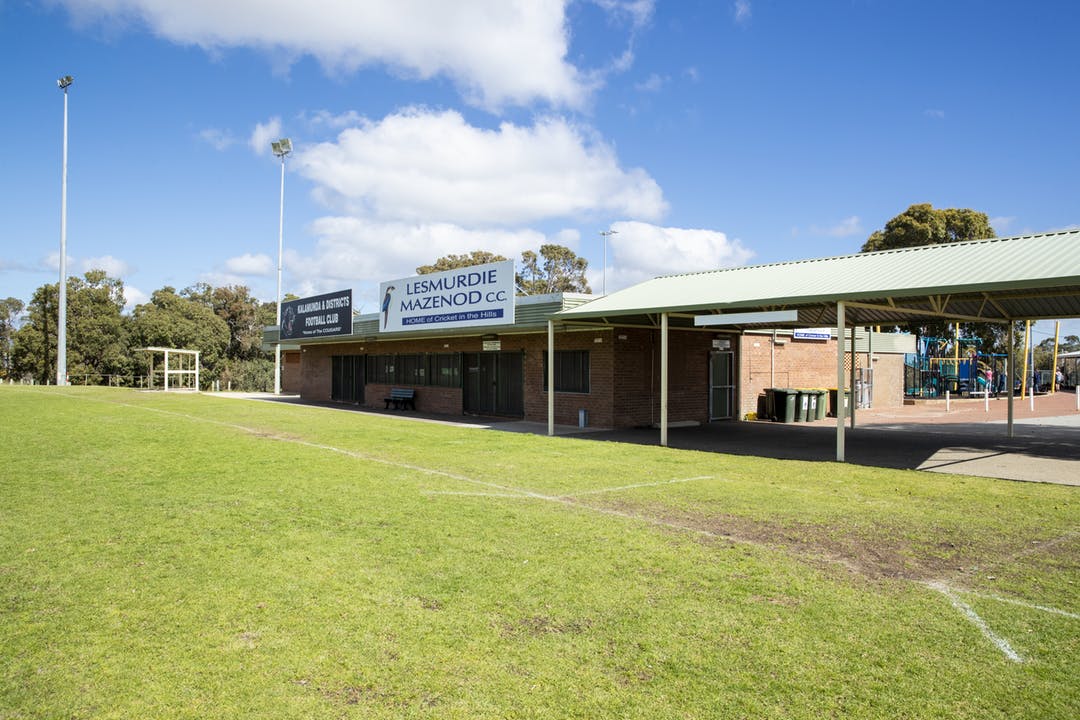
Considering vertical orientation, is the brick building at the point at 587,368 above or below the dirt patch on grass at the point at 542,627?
above

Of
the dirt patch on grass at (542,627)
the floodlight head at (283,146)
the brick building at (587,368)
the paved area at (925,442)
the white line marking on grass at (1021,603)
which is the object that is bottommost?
the dirt patch on grass at (542,627)

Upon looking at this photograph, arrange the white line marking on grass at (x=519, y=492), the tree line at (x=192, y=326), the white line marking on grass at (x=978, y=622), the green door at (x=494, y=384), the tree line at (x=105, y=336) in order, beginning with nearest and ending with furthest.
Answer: the white line marking on grass at (x=978, y=622) → the white line marking on grass at (x=519, y=492) → the green door at (x=494, y=384) → the tree line at (x=192, y=326) → the tree line at (x=105, y=336)

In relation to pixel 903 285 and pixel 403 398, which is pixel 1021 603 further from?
pixel 403 398

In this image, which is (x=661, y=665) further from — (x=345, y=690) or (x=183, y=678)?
(x=183, y=678)

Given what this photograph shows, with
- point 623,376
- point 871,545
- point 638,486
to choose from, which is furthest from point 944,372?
point 871,545

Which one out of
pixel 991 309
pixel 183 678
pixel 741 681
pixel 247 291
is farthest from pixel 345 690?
pixel 247 291

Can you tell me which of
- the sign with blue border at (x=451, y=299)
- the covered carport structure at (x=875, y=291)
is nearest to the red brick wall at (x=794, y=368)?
the covered carport structure at (x=875, y=291)

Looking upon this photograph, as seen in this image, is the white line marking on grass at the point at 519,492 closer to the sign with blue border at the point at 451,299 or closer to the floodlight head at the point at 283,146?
the sign with blue border at the point at 451,299

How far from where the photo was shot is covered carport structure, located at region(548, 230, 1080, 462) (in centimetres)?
1120

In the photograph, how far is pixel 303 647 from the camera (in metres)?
4.25

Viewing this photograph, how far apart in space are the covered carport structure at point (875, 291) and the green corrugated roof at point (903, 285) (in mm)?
17

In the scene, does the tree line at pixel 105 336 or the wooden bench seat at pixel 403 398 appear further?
the tree line at pixel 105 336

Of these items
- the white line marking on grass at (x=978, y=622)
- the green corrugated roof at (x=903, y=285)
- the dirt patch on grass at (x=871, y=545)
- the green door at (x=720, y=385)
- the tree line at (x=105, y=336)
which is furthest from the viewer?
the tree line at (x=105, y=336)

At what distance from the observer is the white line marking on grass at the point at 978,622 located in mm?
4234
